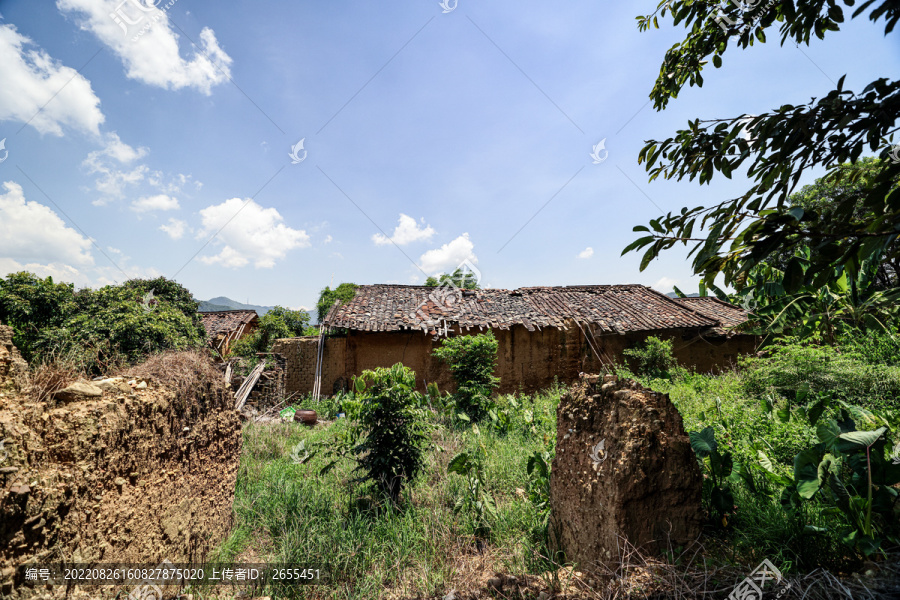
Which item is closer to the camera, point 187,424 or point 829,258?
point 829,258

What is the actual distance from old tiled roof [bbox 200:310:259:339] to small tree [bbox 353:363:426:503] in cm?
1479

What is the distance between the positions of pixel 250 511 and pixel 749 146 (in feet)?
17.4

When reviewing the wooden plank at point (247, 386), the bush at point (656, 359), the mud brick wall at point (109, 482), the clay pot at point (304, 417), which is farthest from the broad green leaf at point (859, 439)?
the wooden plank at point (247, 386)

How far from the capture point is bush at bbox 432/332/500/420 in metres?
8.56

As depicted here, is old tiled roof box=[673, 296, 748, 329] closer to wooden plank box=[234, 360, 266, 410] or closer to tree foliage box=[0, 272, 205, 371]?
wooden plank box=[234, 360, 266, 410]

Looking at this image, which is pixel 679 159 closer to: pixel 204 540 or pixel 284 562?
pixel 284 562

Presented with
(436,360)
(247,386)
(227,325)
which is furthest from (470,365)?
(227,325)

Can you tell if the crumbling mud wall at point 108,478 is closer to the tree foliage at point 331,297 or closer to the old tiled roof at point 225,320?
the tree foliage at point 331,297

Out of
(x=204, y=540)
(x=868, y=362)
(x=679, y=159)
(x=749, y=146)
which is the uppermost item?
(x=679, y=159)

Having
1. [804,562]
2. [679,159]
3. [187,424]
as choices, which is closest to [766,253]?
[679,159]

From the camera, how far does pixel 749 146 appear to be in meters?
2.15

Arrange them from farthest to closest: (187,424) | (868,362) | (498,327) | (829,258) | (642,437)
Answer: (498,327), (868,362), (187,424), (642,437), (829,258)

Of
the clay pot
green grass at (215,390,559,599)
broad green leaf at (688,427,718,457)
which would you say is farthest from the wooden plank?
broad green leaf at (688,427,718,457)

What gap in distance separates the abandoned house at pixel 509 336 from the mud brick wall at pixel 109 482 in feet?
23.3
